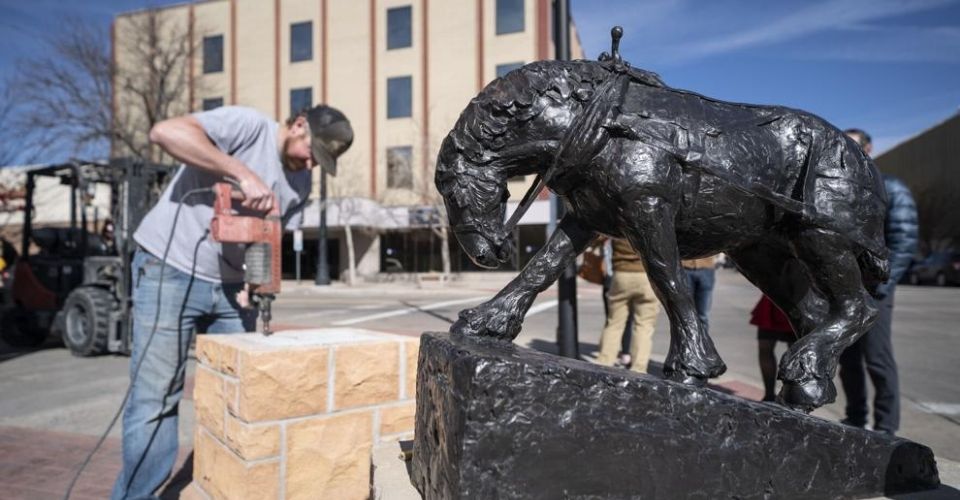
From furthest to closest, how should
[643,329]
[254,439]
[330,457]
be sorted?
[643,329]
[330,457]
[254,439]

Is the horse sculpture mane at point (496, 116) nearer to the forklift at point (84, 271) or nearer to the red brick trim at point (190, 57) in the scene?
the forklift at point (84, 271)

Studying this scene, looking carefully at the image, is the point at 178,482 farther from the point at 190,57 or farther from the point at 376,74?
the point at 376,74

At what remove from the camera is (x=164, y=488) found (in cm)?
343

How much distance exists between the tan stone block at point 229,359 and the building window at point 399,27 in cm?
2494

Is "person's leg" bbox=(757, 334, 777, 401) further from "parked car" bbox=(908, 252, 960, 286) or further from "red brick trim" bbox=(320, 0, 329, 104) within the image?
"red brick trim" bbox=(320, 0, 329, 104)

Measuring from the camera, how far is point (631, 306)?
5.59m

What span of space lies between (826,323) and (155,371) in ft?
9.25

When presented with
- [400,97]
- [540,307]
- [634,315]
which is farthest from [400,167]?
[634,315]

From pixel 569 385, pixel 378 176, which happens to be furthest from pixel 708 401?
pixel 378 176

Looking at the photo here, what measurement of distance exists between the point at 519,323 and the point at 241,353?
136cm

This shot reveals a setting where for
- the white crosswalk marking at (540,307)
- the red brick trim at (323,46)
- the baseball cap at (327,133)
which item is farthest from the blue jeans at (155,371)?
the red brick trim at (323,46)

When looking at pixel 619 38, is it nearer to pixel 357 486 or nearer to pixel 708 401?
pixel 708 401

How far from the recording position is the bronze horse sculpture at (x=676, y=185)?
1.60m

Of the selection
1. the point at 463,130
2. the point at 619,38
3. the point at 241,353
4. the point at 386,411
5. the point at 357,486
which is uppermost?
the point at 619,38
